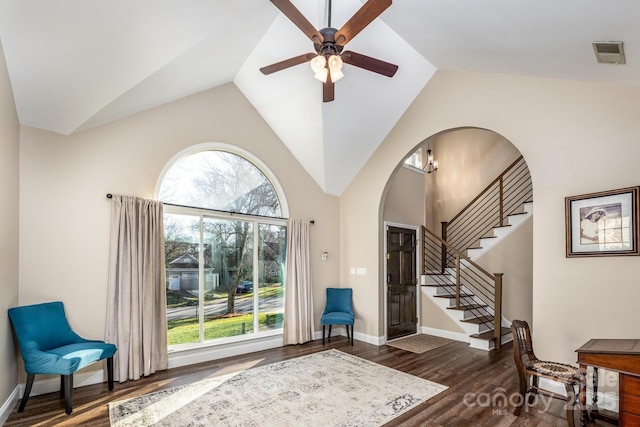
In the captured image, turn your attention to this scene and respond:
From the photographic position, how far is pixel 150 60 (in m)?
3.27

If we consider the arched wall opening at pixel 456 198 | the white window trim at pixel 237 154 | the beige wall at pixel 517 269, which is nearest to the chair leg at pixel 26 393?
the white window trim at pixel 237 154

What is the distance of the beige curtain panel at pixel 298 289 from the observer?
562 centimetres

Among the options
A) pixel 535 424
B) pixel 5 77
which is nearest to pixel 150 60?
pixel 5 77

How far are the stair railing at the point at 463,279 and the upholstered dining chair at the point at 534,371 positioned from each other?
8.02 feet

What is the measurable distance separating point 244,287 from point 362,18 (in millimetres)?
4171

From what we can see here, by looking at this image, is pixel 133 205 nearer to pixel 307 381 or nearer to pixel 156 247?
pixel 156 247

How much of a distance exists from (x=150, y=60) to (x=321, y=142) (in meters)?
2.73

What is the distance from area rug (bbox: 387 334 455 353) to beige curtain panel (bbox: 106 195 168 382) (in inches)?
144

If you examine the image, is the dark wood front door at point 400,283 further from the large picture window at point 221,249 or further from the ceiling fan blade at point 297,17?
the ceiling fan blade at point 297,17

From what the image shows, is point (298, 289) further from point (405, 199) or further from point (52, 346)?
point (52, 346)

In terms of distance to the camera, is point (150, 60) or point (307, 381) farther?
point (307, 381)

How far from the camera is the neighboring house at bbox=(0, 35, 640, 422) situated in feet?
10.4

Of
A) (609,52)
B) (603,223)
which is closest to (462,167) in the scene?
(603,223)

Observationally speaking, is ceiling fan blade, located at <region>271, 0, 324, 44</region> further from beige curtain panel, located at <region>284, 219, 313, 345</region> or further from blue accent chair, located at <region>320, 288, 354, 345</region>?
blue accent chair, located at <region>320, 288, 354, 345</region>
